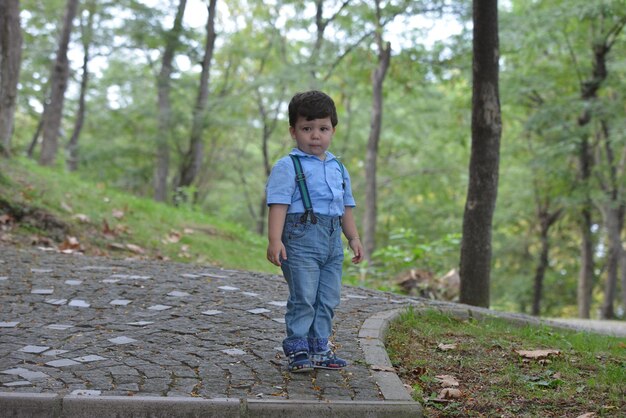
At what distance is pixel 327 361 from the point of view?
422cm

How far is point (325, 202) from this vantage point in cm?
416

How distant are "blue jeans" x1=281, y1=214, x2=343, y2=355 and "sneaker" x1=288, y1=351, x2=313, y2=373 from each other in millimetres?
31

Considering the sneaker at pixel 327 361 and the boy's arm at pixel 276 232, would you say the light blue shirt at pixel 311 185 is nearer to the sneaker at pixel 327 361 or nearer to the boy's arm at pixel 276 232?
the boy's arm at pixel 276 232

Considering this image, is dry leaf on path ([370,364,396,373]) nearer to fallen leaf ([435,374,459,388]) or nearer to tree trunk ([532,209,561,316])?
fallen leaf ([435,374,459,388])

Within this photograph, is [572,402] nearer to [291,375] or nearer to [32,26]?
[291,375]

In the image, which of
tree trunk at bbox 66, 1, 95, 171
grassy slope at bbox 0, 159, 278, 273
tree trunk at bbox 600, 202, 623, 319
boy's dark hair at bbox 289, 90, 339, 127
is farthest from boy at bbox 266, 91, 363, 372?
tree trunk at bbox 66, 1, 95, 171

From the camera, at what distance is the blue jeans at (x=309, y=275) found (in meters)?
4.09

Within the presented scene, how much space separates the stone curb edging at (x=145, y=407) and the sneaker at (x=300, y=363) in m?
0.62

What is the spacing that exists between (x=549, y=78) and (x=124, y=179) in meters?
16.3

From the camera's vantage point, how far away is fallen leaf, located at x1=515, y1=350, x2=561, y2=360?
493 centimetres

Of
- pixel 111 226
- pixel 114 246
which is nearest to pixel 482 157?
pixel 114 246

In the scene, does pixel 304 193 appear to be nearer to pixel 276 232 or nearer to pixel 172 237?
pixel 276 232

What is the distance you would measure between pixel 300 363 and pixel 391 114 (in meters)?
22.7

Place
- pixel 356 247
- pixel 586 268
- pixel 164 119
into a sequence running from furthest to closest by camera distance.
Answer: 1. pixel 586 268
2. pixel 164 119
3. pixel 356 247
